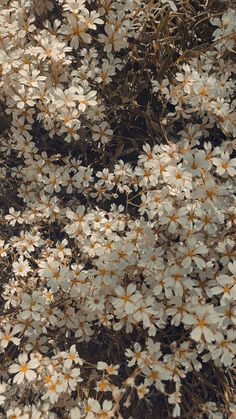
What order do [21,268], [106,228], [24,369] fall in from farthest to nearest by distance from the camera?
[21,268] < [106,228] < [24,369]

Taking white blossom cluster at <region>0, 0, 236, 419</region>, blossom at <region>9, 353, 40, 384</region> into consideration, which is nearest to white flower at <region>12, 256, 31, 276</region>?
white blossom cluster at <region>0, 0, 236, 419</region>

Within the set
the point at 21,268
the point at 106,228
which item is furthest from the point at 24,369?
the point at 106,228

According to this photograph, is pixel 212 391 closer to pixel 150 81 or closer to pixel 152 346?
pixel 152 346

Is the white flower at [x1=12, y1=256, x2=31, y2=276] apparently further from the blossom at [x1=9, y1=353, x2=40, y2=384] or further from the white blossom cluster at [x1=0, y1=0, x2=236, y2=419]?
the blossom at [x1=9, y1=353, x2=40, y2=384]

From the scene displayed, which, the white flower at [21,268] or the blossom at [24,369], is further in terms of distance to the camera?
the white flower at [21,268]

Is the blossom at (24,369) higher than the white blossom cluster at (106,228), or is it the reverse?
the white blossom cluster at (106,228)

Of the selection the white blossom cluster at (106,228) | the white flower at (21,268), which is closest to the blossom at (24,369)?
the white blossom cluster at (106,228)

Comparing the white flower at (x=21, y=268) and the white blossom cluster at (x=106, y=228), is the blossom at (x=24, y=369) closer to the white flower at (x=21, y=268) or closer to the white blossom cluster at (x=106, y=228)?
the white blossom cluster at (x=106, y=228)

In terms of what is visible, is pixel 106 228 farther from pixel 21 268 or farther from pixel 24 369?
pixel 24 369

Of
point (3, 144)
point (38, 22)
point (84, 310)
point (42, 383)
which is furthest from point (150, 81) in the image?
point (42, 383)

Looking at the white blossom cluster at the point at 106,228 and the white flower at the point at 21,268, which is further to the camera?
the white flower at the point at 21,268

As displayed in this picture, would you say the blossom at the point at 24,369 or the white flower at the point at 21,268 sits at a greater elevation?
the white flower at the point at 21,268
